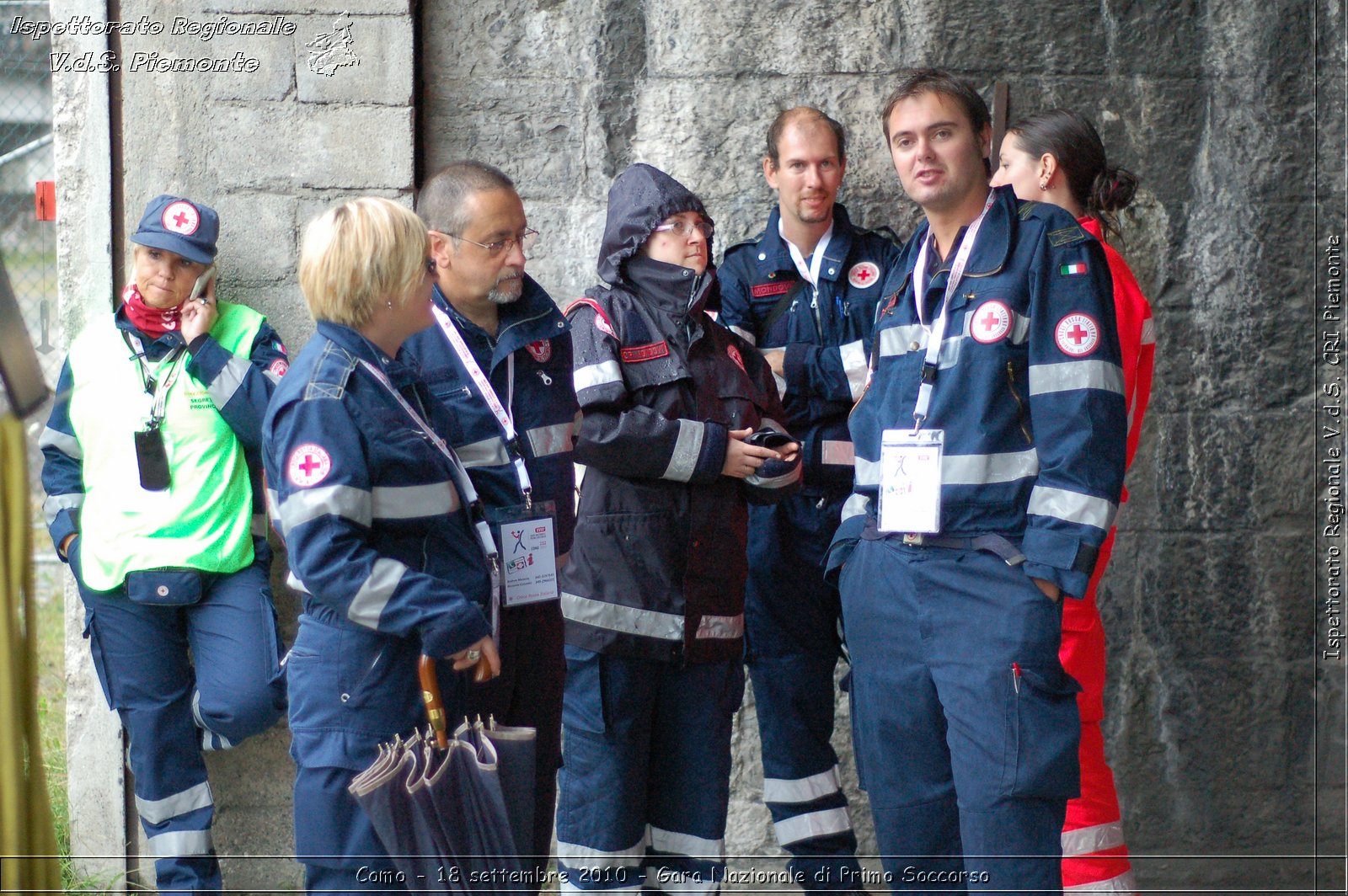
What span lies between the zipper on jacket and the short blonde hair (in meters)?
1.33

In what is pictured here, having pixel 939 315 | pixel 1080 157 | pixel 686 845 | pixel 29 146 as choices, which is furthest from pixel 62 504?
pixel 1080 157

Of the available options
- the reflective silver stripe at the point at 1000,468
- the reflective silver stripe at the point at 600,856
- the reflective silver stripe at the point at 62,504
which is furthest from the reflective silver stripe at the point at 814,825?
the reflective silver stripe at the point at 62,504

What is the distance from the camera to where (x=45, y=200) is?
13.9 feet

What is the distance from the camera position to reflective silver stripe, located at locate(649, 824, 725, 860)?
324 cm

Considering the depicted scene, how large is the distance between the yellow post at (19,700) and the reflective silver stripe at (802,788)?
2789 mm

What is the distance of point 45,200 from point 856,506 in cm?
304

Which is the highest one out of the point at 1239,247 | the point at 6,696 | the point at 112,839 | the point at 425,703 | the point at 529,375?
the point at 1239,247

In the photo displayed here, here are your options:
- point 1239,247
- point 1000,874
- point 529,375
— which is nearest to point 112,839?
point 529,375

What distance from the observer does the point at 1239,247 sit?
14.1 ft

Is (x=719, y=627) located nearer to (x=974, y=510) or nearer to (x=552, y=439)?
(x=552, y=439)

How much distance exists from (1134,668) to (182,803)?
3.17 meters

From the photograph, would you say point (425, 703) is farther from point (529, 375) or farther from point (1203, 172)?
point (1203, 172)

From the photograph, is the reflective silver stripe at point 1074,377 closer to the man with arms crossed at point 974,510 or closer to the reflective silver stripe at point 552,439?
the man with arms crossed at point 974,510

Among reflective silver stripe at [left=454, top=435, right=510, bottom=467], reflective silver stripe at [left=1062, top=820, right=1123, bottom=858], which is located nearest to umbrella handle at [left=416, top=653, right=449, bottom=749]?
reflective silver stripe at [left=454, top=435, right=510, bottom=467]
